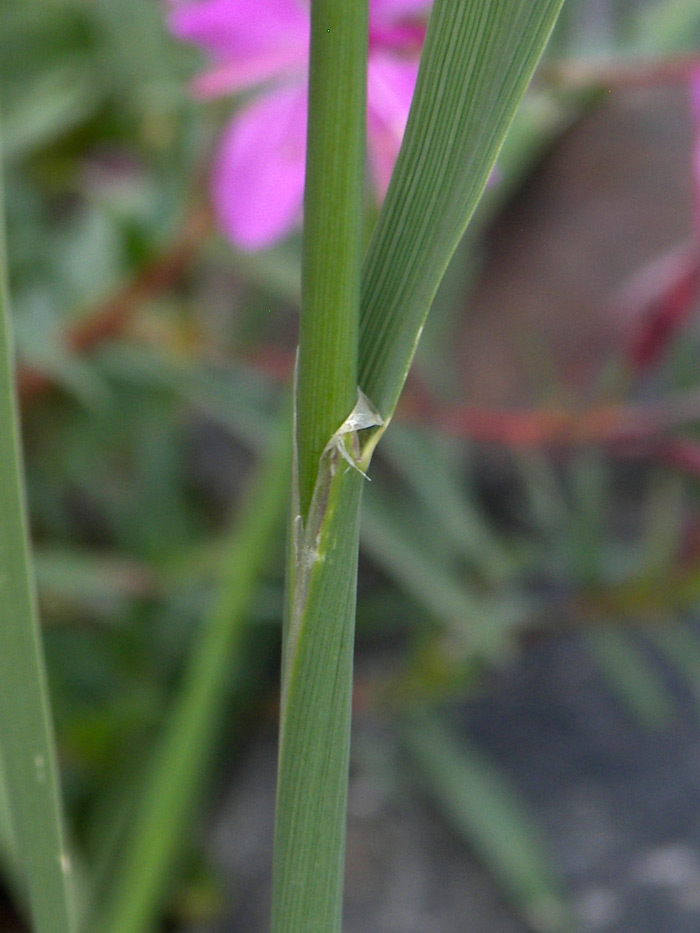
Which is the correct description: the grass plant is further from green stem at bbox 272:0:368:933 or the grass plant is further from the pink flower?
the pink flower

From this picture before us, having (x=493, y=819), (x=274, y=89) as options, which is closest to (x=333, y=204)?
(x=274, y=89)

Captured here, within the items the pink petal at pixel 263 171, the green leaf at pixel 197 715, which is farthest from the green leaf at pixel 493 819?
the pink petal at pixel 263 171

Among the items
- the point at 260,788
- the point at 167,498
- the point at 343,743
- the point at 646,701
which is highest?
the point at 343,743

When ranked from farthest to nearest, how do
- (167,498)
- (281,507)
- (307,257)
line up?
1. (167,498)
2. (281,507)
3. (307,257)

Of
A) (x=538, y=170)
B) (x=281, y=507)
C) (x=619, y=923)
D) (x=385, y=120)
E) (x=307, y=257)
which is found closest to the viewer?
(x=307, y=257)

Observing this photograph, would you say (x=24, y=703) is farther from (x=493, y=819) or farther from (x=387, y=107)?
(x=493, y=819)

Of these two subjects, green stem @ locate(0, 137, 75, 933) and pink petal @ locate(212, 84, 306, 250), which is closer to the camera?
green stem @ locate(0, 137, 75, 933)

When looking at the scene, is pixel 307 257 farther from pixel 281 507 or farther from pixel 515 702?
pixel 515 702

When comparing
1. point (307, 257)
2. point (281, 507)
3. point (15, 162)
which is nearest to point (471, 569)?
point (281, 507)

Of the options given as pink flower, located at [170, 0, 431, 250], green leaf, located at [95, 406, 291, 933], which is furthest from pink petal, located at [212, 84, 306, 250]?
green leaf, located at [95, 406, 291, 933]
